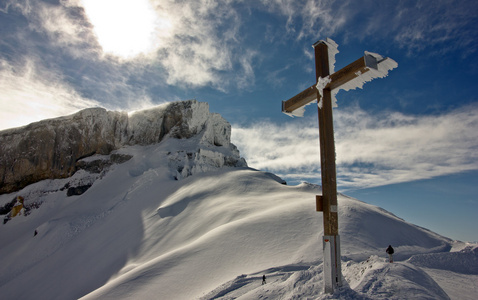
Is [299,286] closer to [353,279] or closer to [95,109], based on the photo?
[353,279]

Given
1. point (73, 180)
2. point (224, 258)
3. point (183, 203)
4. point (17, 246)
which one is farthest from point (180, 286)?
point (73, 180)

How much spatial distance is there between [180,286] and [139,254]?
768cm

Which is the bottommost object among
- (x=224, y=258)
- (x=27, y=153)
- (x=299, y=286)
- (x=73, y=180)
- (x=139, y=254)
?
(x=139, y=254)

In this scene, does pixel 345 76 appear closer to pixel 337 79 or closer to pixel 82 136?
pixel 337 79

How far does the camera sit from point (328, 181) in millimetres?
5516

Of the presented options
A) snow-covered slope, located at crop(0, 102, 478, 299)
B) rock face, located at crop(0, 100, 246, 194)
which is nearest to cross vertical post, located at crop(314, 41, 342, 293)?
snow-covered slope, located at crop(0, 102, 478, 299)

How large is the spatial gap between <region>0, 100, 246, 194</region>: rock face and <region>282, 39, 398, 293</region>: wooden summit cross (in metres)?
36.9

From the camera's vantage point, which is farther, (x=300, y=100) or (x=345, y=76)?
(x=300, y=100)

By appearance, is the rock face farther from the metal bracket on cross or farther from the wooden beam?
the metal bracket on cross

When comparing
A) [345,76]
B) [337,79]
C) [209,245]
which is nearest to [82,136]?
[209,245]

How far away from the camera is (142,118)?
44.8m

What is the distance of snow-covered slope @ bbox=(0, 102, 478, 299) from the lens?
6.55 m

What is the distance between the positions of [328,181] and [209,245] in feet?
26.0

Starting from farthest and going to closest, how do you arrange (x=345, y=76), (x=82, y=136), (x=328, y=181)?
(x=82, y=136) → (x=328, y=181) → (x=345, y=76)
